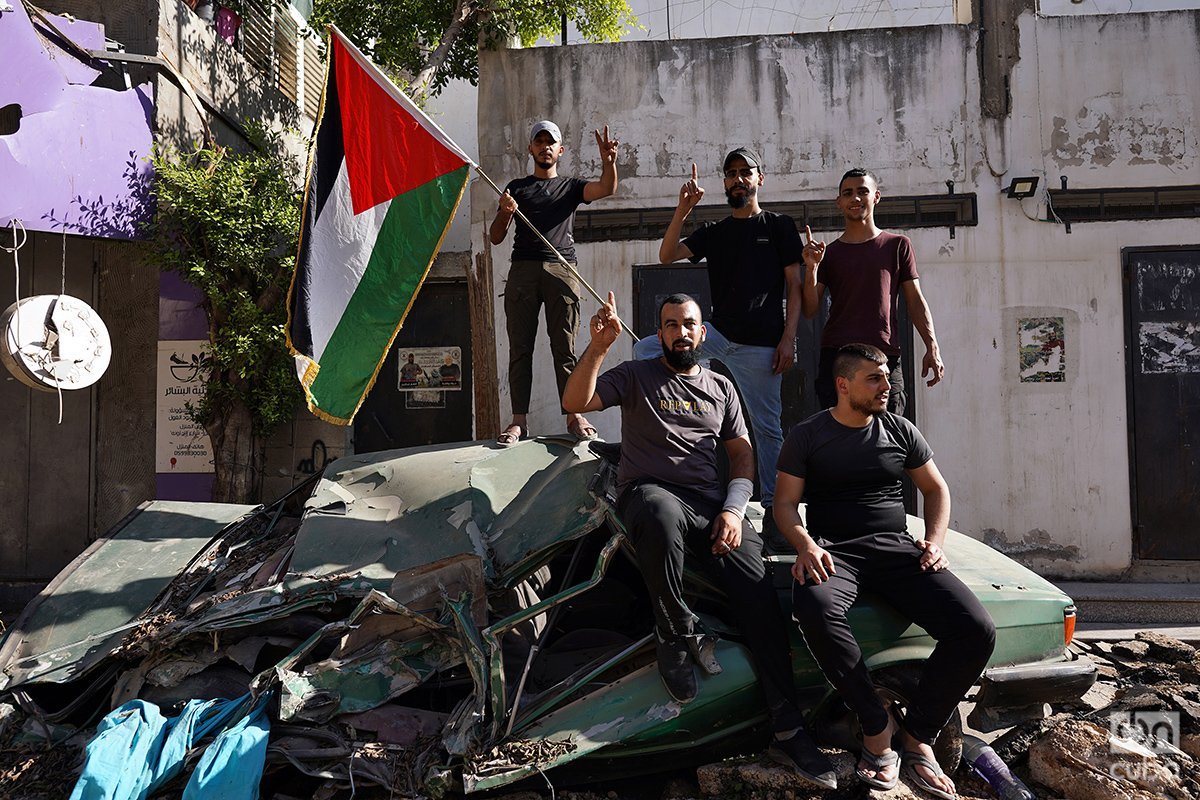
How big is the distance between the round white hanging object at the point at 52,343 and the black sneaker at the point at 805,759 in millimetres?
5419

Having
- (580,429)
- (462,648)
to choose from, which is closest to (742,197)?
(580,429)

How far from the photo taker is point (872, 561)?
341 centimetres

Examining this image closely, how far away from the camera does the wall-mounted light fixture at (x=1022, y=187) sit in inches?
298

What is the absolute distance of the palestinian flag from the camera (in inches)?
184

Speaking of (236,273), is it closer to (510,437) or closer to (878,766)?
(510,437)

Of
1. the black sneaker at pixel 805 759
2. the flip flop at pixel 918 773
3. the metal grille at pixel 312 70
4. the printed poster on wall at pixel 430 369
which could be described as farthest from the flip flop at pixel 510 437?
the metal grille at pixel 312 70

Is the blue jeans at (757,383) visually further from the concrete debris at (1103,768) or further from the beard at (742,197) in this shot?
the concrete debris at (1103,768)

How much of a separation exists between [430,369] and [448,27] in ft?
11.2

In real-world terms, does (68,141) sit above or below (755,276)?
above

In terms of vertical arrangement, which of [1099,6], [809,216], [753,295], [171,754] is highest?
[1099,6]

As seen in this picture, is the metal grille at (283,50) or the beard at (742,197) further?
the metal grille at (283,50)

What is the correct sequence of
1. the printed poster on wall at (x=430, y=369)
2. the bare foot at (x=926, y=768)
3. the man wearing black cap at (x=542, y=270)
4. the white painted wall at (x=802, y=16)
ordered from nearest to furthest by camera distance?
the bare foot at (x=926, y=768) < the man wearing black cap at (x=542, y=270) < the white painted wall at (x=802, y=16) < the printed poster on wall at (x=430, y=369)

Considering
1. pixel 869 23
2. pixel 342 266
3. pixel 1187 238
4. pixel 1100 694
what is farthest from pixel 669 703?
pixel 869 23

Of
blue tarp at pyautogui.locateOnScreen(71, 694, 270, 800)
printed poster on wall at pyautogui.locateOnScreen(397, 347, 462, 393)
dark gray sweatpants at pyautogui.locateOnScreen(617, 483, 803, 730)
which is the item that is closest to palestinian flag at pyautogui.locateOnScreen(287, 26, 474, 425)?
blue tarp at pyautogui.locateOnScreen(71, 694, 270, 800)
